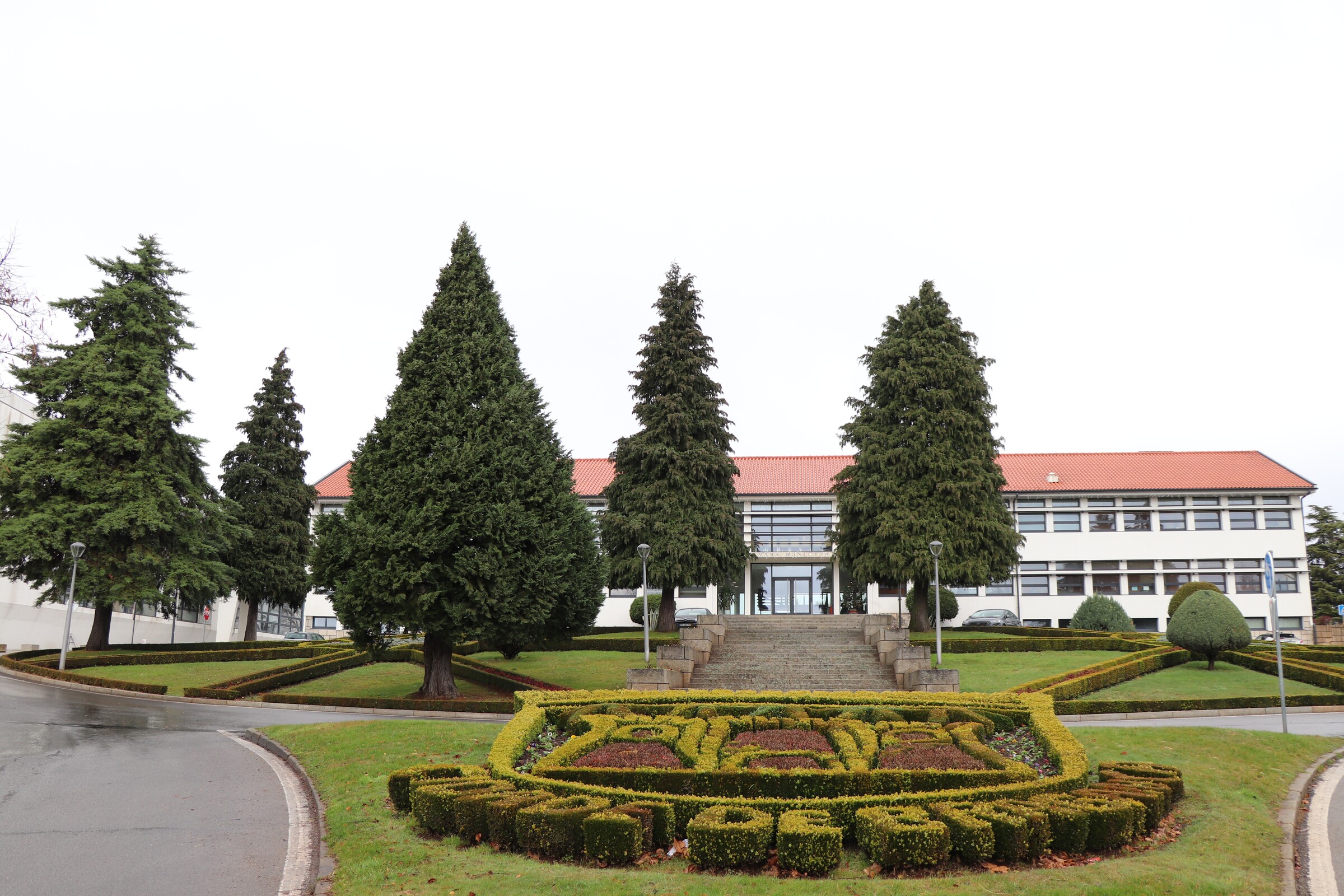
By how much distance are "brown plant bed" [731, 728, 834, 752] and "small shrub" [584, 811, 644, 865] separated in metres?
4.09

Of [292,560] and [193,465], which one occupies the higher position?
[193,465]

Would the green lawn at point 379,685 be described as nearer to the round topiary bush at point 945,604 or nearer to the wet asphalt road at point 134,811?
the wet asphalt road at point 134,811

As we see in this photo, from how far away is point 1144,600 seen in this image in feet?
185

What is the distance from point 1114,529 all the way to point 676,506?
34665 mm

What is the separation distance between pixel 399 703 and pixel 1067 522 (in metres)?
45.7

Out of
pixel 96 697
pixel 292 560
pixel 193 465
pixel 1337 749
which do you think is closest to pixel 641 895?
pixel 1337 749

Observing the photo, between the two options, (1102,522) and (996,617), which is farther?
(1102,522)

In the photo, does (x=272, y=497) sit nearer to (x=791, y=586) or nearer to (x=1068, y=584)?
(x=791, y=586)

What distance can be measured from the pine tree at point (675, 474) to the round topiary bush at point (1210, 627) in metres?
14.7

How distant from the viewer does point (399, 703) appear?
24.1 m

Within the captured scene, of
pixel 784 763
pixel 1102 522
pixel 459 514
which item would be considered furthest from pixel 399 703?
pixel 1102 522

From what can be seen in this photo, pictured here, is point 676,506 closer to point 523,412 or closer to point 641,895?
point 523,412

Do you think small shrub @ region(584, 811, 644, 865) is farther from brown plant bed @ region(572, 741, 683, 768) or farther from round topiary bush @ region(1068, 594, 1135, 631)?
round topiary bush @ region(1068, 594, 1135, 631)

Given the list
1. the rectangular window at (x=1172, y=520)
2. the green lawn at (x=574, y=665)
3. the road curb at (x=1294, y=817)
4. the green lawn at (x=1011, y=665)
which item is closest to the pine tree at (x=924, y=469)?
the green lawn at (x=1011, y=665)
